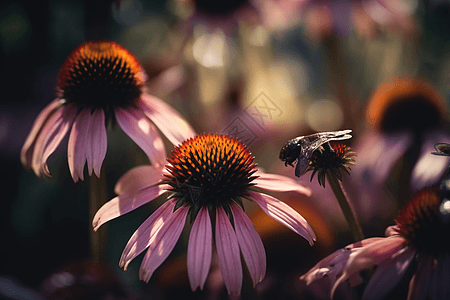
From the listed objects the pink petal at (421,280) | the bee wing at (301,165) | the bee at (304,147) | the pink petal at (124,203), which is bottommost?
the pink petal at (421,280)

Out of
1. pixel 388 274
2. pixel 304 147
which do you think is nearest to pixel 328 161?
pixel 304 147

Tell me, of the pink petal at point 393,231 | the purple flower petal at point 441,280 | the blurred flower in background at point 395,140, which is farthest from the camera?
the blurred flower in background at point 395,140

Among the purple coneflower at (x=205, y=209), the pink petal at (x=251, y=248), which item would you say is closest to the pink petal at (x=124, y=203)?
the purple coneflower at (x=205, y=209)

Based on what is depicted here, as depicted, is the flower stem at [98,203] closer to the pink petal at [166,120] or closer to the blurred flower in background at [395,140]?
the pink petal at [166,120]

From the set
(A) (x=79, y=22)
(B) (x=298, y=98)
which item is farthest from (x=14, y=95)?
(B) (x=298, y=98)

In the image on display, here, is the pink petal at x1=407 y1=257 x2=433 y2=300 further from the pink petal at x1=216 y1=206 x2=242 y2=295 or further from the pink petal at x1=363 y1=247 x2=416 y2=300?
the pink petal at x1=216 y1=206 x2=242 y2=295

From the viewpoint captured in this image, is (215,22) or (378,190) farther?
(215,22)

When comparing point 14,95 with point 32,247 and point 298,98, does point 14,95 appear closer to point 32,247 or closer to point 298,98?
point 32,247
